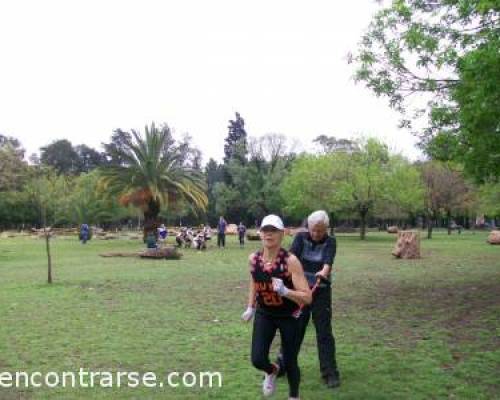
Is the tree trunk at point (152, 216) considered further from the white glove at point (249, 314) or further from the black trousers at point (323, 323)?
the white glove at point (249, 314)

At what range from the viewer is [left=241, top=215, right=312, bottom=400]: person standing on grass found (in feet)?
15.1

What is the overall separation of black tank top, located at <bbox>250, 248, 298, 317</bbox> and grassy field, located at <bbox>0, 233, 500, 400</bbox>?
963 millimetres

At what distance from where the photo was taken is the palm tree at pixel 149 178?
36.0 m

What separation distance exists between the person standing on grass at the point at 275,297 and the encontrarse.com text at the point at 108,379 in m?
0.95

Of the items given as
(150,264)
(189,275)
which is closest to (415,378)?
(189,275)

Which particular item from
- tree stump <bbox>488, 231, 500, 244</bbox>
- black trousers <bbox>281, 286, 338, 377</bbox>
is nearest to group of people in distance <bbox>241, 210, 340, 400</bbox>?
black trousers <bbox>281, 286, 338, 377</bbox>

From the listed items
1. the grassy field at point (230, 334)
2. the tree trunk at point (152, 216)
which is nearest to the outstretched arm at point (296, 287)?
the grassy field at point (230, 334)

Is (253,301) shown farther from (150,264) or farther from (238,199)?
(238,199)

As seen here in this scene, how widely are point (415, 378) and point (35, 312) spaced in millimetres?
6665

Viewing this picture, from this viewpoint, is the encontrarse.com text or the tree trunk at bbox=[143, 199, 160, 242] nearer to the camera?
the encontrarse.com text

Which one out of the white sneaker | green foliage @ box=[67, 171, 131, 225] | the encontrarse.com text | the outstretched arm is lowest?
the encontrarse.com text

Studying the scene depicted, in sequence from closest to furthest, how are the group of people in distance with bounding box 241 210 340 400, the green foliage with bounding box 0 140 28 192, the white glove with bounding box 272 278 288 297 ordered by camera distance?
the white glove with bounding box 272 278 288 297 < the group of people in distance with bounding box 241 210 340 400 < the green foliage with bounding box 0 140 28 192

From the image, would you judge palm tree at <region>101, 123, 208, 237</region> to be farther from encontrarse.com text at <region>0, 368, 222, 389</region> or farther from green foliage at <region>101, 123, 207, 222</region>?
encontrarse.com text at <region>0, 368, 222, 389</region>

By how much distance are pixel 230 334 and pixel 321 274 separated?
2.82 meters
